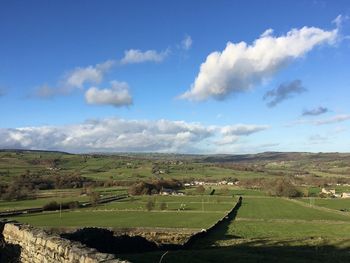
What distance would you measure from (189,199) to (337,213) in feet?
155

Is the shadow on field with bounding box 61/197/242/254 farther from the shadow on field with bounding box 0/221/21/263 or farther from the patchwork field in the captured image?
the shadow on field with bounding box 0/221/21/263

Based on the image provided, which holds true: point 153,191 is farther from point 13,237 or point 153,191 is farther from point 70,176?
point 13,237

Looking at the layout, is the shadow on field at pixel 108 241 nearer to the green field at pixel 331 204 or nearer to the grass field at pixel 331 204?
the green field at pixel 331 204

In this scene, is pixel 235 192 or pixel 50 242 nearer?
pixel 50 242

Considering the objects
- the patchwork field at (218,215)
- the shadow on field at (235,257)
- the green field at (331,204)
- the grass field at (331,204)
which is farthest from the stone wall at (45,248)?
the grass field at (331,204)

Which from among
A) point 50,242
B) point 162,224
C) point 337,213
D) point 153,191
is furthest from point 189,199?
point 50,242

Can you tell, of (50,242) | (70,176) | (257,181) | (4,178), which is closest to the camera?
(50,242)

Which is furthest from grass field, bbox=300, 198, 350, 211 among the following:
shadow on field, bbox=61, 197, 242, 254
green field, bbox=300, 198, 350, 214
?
shadow on field, bbox=61, 197, 242, 254

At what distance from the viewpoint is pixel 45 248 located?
14.1 m

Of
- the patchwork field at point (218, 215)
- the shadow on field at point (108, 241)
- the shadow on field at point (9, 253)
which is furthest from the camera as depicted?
the patchwork field at point (218, 215)

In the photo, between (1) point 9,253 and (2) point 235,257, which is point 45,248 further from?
(2) point 235,257

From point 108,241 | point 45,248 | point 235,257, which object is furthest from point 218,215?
point 45,248

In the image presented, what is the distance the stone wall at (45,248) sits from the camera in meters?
11.8

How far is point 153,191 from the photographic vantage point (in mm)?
164875
